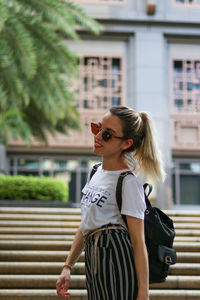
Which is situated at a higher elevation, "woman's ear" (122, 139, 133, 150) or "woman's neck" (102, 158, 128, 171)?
"woman's ear" (122, 139, 133, 150)

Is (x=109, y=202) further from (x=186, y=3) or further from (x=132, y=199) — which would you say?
(x=186, y=3)

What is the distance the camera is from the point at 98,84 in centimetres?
1764

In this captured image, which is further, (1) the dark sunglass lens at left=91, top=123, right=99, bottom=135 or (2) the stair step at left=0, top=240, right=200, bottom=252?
(2) the stair step at left=0, top=240, right=200, bottom=252

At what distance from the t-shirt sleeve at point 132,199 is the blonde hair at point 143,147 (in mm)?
172

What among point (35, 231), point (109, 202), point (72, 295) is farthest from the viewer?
point (35, 231)

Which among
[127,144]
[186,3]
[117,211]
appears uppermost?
[186,3]

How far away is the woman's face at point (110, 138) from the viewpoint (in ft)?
6.71

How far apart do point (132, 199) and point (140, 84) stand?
15481 mm

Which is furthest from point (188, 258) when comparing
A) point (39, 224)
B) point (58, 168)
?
point (58, 168)

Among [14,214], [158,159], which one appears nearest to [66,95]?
[14,214]

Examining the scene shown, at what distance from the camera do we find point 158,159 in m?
2.13

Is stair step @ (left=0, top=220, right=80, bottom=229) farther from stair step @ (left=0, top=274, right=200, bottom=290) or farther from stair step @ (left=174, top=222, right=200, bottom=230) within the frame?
stair step @ (left=0, top=274, right=200, bottom=290)

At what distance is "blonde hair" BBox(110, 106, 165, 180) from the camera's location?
2080 mm

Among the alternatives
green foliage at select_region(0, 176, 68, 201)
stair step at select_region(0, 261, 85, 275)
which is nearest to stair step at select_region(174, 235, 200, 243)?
Answer: stair step at select_region(0, 261, 85, 275)
